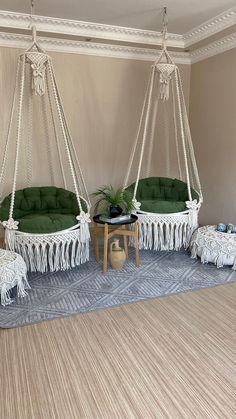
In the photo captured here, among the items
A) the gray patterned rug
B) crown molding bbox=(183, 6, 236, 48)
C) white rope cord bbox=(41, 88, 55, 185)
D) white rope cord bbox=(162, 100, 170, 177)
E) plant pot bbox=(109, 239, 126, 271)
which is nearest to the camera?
the gray patterned rug

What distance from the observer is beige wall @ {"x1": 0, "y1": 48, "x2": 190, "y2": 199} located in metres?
4.35

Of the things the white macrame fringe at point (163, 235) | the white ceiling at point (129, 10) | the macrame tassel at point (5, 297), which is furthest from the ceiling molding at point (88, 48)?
the macrame tassel at point (5, 297)

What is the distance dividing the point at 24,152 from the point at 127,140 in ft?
4.62

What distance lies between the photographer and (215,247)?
3.33 m

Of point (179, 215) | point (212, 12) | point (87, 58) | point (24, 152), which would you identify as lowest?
point (179, 215)

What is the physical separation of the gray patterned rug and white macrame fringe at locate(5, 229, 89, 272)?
0.38 feet

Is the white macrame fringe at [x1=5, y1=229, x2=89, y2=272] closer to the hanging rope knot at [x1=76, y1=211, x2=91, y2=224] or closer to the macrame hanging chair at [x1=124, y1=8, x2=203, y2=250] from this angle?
the hanging rope knot at [x1=76, y1=211, x2=91, y2=224]

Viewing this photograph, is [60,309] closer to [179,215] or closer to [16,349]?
[16,349]

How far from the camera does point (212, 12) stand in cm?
348

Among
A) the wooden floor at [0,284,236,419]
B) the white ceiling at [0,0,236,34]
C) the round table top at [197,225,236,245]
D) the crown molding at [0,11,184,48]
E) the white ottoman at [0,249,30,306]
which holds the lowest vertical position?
the wooden floor at [0,284,236,419]

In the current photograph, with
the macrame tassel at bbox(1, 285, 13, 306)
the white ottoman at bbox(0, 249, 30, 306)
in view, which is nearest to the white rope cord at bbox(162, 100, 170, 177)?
the white ottoman at bbox(0, 249, 30, 306)

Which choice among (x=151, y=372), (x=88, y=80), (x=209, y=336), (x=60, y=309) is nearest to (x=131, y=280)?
(x=60, y=309)

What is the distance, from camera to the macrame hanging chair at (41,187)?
9.97 feet

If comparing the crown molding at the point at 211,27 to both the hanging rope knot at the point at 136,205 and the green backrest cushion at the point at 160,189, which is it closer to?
the green backrest cushion at the point at 160,189
